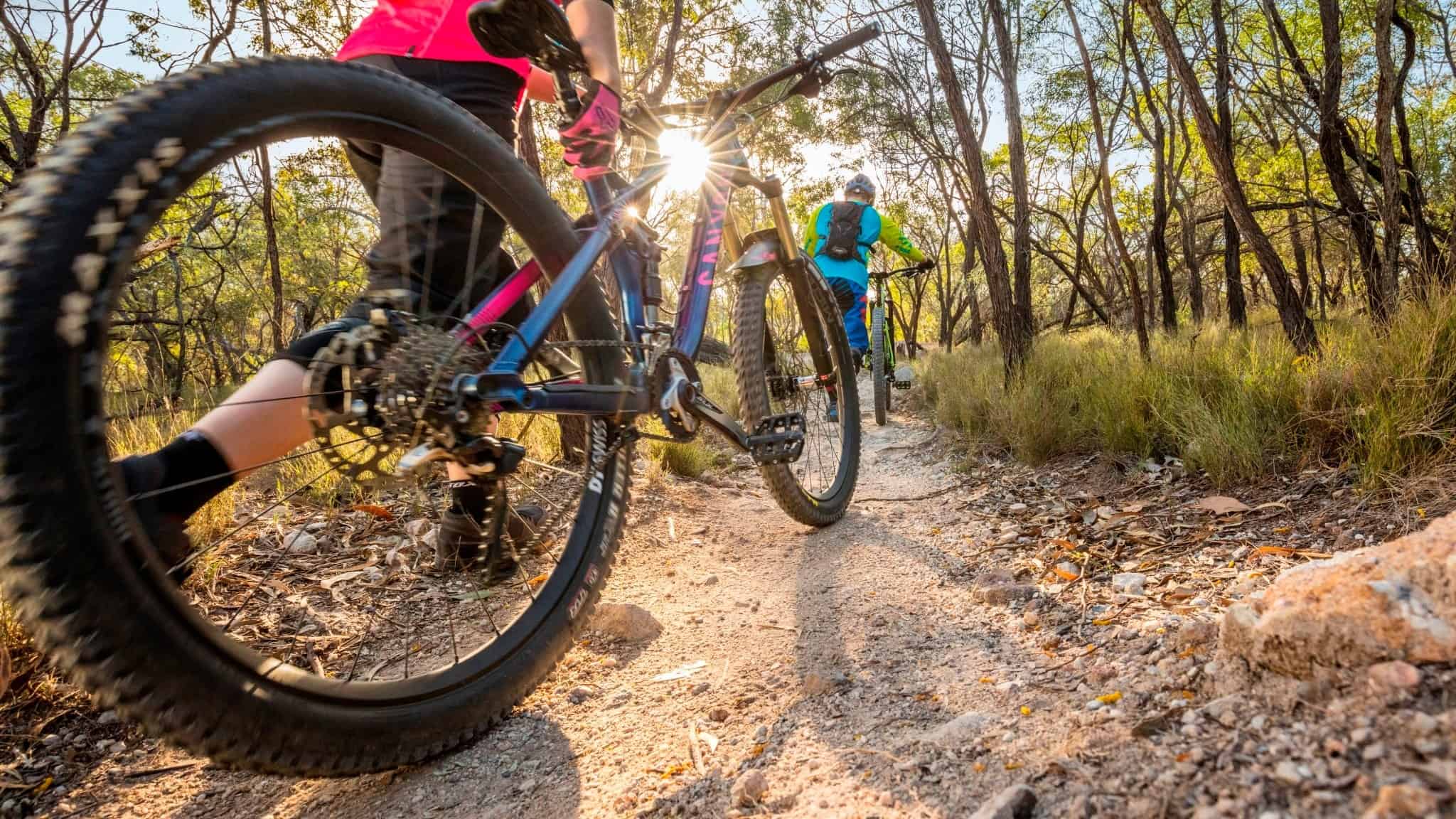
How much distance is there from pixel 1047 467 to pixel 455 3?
2.79 metres

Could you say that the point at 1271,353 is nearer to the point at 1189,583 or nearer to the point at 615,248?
the point at 1189,583

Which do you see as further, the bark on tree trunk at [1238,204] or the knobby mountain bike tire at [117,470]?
the bark on tree trunk at [1238,204]

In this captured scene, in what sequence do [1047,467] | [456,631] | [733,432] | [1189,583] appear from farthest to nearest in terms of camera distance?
[1047,467], [733,432], [456,631], [1189,583]

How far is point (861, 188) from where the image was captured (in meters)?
6.30

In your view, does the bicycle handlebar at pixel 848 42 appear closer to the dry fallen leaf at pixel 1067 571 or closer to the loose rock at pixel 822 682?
the dry fallen leaf at pixel 1067 571

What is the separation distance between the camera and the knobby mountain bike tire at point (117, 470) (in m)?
0.68

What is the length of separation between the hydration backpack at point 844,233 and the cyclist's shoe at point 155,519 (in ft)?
18.2

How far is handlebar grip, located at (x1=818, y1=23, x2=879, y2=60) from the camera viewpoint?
7.33 feet

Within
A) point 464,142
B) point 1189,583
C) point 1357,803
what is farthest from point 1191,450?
point 464,142

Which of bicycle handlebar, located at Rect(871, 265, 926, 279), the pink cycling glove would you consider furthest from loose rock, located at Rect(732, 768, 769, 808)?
bicycle handlebar, located at Rect(871, 265, 926, 279)

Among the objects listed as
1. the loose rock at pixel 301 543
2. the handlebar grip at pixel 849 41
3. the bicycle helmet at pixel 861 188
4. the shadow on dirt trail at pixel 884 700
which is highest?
the bicycle helmet at pixel 861 188

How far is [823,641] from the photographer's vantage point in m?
1.57

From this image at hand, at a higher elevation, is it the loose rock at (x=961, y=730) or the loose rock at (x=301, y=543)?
the loose rock at (x=301, y=543)

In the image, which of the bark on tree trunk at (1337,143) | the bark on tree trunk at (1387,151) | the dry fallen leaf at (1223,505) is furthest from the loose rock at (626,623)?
the bark on tree trunk at (1337,143)
